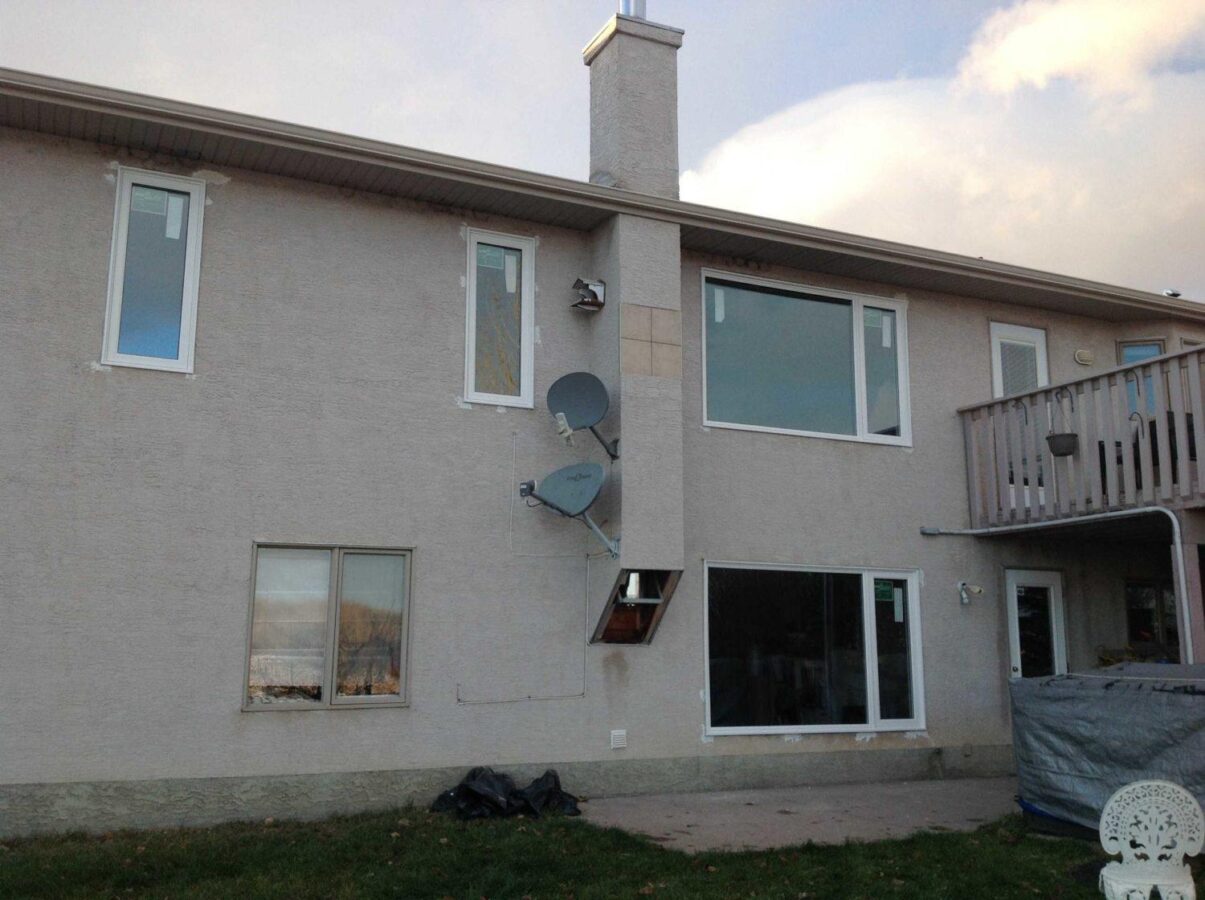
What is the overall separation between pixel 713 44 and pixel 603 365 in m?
4.78

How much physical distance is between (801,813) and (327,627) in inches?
163

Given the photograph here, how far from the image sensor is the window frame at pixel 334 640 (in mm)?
8906

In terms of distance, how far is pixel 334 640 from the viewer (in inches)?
362

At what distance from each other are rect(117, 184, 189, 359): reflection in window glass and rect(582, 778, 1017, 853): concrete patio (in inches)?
200

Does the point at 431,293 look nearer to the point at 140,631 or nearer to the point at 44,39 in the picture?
the point at 140,631

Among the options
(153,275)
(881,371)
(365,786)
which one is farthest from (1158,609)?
(153,275)

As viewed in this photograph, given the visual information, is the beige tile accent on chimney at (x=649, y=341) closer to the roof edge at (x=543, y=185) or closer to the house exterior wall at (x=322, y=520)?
the house exterior wall at (x=322, y=520)

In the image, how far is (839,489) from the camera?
11609mm

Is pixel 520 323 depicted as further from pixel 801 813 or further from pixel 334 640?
pixel 801 813

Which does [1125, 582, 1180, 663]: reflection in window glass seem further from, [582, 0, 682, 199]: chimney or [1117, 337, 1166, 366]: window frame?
[582, 0, 682, 199]: chimney

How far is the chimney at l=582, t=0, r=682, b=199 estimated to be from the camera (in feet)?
35.9

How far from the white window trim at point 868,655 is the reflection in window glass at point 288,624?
3533 mm

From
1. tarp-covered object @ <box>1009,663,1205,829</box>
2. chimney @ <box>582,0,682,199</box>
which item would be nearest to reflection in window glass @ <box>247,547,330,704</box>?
chimney @ <box>582,0,682,199</box>

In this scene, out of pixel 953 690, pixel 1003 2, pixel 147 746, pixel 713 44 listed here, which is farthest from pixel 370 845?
pixel 1003 2
